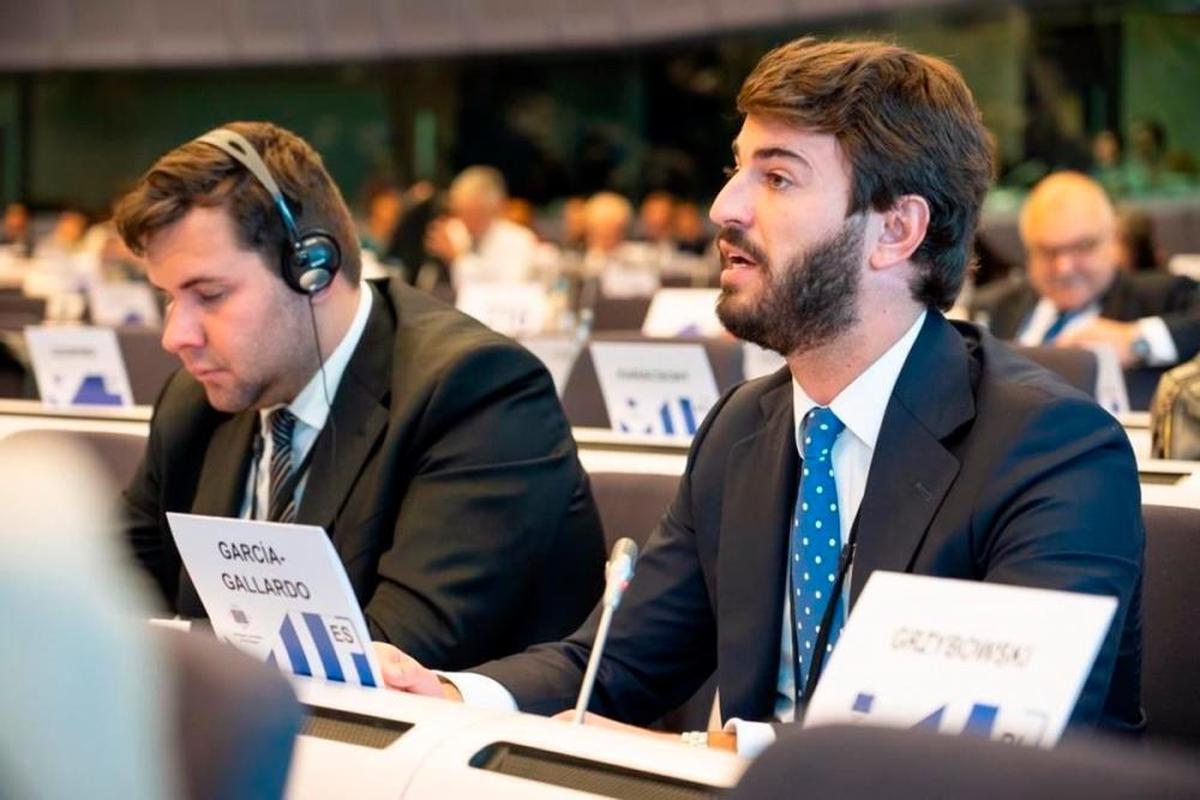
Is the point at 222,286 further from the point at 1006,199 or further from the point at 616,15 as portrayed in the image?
the point at 616,15

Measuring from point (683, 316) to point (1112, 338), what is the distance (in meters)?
1.26

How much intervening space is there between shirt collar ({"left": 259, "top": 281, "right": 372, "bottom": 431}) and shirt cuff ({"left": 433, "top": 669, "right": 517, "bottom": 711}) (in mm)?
639

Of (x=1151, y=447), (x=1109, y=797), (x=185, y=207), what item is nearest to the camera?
(x=1109, y=797)

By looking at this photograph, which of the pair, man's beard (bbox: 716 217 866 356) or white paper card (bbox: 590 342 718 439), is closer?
man's beard (bbox: 716 217 866 356)

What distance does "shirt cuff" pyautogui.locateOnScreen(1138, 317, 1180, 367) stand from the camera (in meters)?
5.35

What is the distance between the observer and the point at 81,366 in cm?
452

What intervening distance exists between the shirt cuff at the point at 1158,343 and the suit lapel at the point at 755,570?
11.4 feet

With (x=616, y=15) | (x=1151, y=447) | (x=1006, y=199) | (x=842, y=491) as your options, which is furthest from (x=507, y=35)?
(x=842, y=491)

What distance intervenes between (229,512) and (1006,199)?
38.4ft

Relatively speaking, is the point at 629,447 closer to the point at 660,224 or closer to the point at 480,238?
the point at 480,238

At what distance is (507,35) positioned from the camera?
1617 centimetres

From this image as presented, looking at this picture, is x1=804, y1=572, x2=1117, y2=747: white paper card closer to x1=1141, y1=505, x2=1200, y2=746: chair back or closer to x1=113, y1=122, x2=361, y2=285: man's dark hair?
x1=1141, y1=505, x2=1200, y2=746: chair back

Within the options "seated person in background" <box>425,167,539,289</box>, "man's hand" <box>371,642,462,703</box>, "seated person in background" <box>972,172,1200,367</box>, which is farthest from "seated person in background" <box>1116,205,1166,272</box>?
"man's hand" <box>371,642,462,703</box>

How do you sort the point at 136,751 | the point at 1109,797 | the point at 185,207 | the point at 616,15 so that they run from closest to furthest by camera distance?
the point at 136,751 → the point at 1109,797 → the point at 185,207 → the point at 616,15
